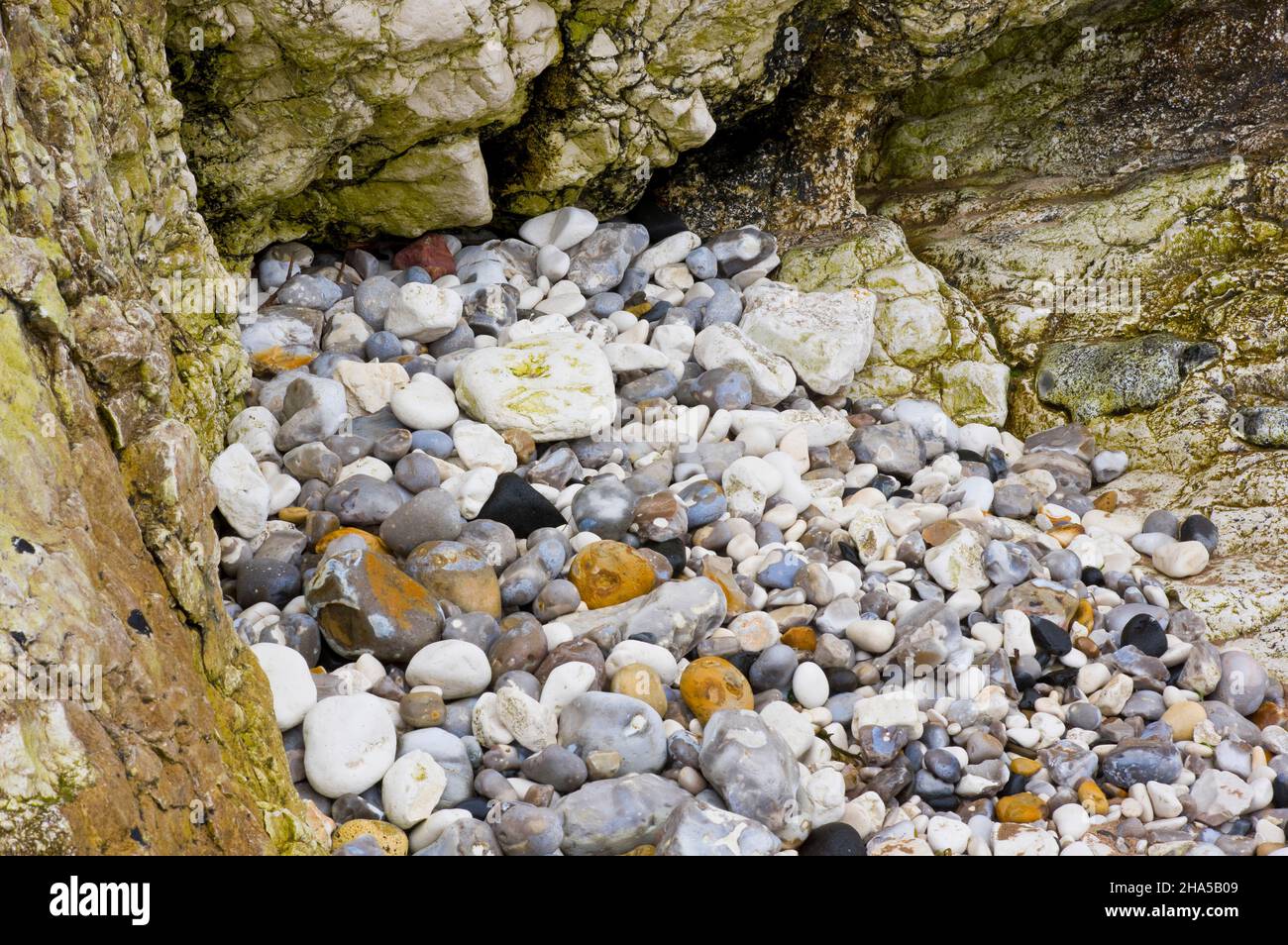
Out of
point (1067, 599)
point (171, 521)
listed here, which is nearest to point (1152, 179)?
point (1067, 599)

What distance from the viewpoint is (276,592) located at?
12.9ft

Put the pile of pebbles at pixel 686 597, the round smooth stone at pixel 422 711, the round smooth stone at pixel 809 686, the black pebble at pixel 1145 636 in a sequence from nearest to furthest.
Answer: the pile of pebbles at pixel 686 597 → the round smooth stone at pixel 422 711 → the round smooth stone at pixel 809 686 → the black pebble at pixel 1145 636

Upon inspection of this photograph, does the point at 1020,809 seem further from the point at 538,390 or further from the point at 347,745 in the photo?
the point at 538,390

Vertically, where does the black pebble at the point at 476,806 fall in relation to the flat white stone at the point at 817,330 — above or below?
below

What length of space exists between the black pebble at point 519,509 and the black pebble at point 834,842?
166 centimetres

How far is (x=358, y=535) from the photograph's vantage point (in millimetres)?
4066

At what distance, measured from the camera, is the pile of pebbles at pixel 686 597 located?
A: 3.36 meters

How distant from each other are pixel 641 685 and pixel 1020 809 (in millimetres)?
1242

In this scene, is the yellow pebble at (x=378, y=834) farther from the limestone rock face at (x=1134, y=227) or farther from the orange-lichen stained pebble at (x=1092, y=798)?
the limestone rock face at (x=1134, y=227)

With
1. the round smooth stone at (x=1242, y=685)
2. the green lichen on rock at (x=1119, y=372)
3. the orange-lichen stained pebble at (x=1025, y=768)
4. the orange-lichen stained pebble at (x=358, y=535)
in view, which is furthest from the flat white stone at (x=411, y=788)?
the green lichen on rock at (x=1119, y=372)

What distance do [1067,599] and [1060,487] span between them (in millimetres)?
1196

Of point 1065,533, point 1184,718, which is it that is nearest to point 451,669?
point 1184,718

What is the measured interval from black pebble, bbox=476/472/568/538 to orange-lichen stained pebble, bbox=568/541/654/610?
32 cm

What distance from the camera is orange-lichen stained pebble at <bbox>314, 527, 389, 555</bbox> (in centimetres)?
410
